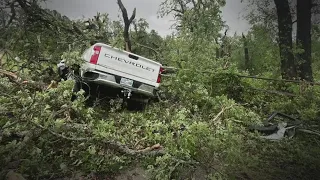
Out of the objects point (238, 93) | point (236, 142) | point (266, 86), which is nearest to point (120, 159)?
point (236, 142)

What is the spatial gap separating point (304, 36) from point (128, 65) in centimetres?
1018

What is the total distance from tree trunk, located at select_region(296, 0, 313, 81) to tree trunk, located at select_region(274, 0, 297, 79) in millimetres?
414

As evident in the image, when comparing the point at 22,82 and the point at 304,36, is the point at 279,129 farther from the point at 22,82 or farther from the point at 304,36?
the point at 304,36

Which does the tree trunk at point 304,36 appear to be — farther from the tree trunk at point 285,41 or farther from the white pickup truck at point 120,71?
the white pickup truck at point 120,71

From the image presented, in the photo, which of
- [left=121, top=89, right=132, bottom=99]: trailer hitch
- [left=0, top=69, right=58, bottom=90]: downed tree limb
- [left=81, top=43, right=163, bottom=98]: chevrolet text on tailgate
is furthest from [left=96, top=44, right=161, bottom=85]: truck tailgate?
[left=0, top=69, right=58, bottom=90]: downed tree limb

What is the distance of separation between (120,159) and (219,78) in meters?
5.31

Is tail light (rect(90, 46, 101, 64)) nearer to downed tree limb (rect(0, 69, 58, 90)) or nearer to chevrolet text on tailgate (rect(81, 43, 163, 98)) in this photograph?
chevrolet text on tailgate (rect(81, 43, 163, 98))

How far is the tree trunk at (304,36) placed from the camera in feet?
45.5

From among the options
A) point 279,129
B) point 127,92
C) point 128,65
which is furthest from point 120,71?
point 279,129

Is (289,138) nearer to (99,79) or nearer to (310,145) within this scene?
(310,145)

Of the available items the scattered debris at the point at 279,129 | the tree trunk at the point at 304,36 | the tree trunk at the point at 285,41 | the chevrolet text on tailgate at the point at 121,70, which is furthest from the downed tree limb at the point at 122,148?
the tree trunk at the point at 304,36

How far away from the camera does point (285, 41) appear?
1422 centimetres

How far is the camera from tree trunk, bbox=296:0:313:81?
1388cm

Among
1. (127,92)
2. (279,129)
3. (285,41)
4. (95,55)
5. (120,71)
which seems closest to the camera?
(279,129)
